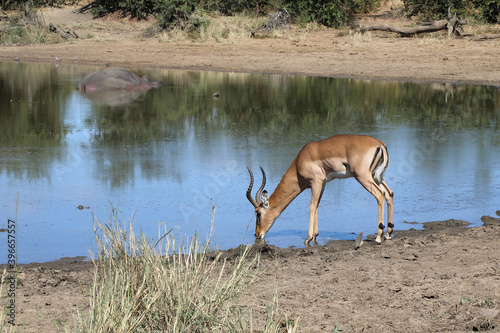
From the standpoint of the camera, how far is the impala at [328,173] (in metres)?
7.28

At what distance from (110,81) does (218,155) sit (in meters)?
8.93

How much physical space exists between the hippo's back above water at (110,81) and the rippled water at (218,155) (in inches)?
24.6

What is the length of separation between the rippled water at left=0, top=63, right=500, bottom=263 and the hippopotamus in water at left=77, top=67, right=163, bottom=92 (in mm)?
610

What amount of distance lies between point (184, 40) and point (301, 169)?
954 inches

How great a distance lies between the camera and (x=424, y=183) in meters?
9.36

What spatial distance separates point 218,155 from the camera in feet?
35.4

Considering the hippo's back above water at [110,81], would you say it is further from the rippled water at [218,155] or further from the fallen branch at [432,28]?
the fallen branch at [432,28]

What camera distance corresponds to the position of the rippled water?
7820 millimetres

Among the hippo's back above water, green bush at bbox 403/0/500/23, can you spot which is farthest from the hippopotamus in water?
green bush at bbox 403/0/500/23

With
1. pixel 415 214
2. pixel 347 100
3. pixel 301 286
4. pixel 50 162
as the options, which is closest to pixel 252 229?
pixel 415 214

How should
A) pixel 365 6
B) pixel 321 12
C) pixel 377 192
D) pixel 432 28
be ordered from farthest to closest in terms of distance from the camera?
pixel 365 6, pixel 321 12, pixel 432 28, pixel 377 192

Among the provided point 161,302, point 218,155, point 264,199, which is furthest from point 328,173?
point 161,302

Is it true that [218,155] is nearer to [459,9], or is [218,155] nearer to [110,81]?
[110,81]

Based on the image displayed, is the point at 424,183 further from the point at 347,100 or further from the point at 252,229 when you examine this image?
the point at 347,100
